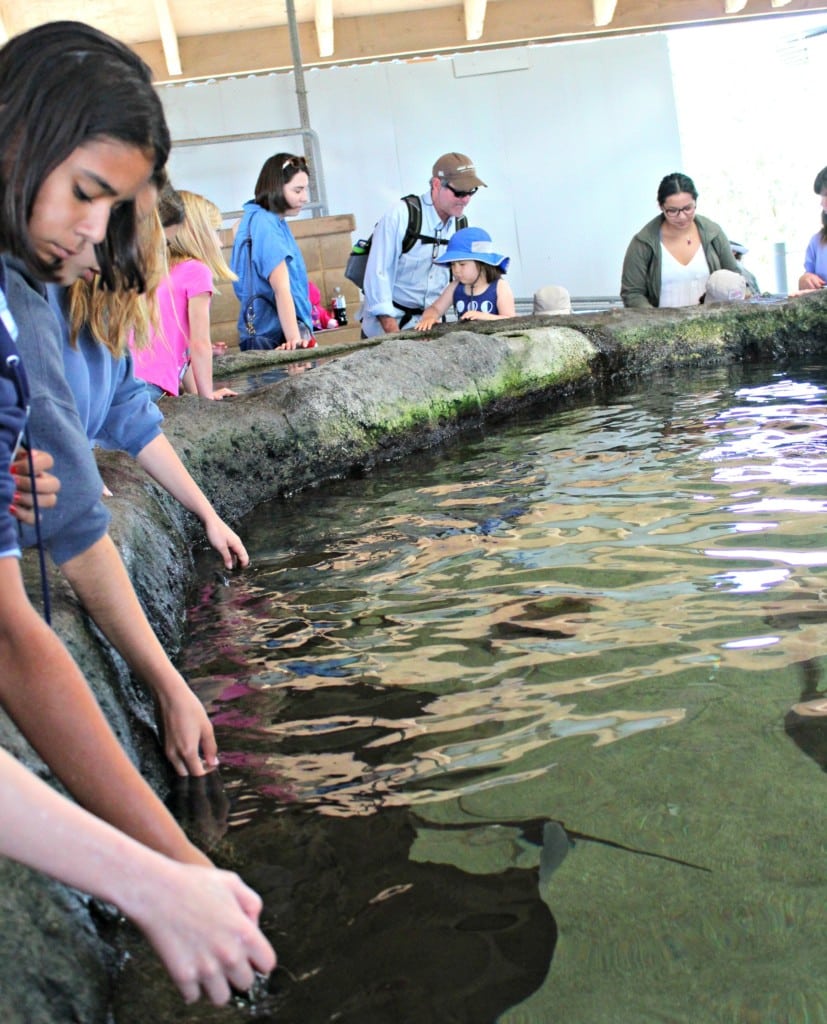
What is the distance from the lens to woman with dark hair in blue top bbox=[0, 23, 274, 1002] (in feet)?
3.01

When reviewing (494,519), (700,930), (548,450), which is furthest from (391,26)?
(700,930)

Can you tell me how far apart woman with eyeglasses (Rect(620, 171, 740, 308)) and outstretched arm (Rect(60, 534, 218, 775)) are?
592 cm

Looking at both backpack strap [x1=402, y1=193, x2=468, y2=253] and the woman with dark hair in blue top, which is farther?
backpack strap [x1=402, y1=193, x2=468, y2=253]

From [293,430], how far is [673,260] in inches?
146

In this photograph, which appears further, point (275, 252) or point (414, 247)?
point (414, 247)

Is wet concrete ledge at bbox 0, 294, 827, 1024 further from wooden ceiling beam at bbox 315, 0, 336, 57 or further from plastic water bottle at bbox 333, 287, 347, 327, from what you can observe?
wooden ceiling beam at bbox 315, 0, 336, 57

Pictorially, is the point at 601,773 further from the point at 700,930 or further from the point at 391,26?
the point at 391,26

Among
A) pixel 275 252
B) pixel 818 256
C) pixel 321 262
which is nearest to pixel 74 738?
pixel 275 252

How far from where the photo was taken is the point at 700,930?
4.72 ft

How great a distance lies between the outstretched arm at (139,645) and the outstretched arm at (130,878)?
2.44 feet

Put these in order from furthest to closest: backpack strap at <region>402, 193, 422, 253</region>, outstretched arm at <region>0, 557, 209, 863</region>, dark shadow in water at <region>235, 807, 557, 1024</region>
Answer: backpack strap at <region>402, 193, 422, 253</region>
dark shadow in water at <region>235, 807, 557, 1024</region>
outstretched arm at <region>0, 557, 209, 863</region>

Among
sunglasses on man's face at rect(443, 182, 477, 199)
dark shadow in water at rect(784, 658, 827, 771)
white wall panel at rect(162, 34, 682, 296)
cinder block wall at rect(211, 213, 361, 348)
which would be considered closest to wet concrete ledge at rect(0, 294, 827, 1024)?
sunglasses on man's face at rect(443, 182, 477, 199)

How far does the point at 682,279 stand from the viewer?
720 cm

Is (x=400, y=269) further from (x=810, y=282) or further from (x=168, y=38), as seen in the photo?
(x=168, y=38)
